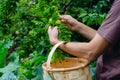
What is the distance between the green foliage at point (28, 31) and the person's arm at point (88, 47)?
609 millimetres

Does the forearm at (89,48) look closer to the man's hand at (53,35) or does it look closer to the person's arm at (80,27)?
the man's hand at (53,35)

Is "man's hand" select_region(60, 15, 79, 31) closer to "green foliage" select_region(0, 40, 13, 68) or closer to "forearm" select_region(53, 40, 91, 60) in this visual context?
"forearm" select_region(53, 40, 91, 60)

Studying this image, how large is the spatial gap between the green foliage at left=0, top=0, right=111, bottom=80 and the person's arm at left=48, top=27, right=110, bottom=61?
2.00 feet

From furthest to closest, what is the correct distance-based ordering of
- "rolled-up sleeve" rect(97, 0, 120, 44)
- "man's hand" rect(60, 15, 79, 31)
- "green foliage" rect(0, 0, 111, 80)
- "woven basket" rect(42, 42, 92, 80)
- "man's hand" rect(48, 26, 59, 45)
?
"green foliage" rect(0, 0, 111, 80), "man's hand" rect(60, 15, 79, 31), "man's hand" rect(48, 26, 59, 45), "woven basket" rect(42, 42, 92, 80), "rolled-up sleeve" rect(97, 0, 120, 44)

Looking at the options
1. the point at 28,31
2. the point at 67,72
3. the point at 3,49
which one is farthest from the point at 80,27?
the point at 3,49

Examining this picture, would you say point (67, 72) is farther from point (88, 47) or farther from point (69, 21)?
point (69, 21)

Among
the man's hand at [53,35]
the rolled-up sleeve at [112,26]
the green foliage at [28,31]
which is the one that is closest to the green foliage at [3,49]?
the green foliage at [28,31]

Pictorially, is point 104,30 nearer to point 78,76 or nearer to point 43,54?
point 78,76

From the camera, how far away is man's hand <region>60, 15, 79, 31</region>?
152 inches

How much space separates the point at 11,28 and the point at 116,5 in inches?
67.7

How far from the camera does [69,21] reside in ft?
12.8

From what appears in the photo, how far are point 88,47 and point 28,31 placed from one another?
4.84ft

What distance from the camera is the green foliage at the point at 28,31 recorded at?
4352 mm

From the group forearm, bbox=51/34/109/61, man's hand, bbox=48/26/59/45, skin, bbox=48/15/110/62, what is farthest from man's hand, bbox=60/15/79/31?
forearm, bbox=51/34/109/61
